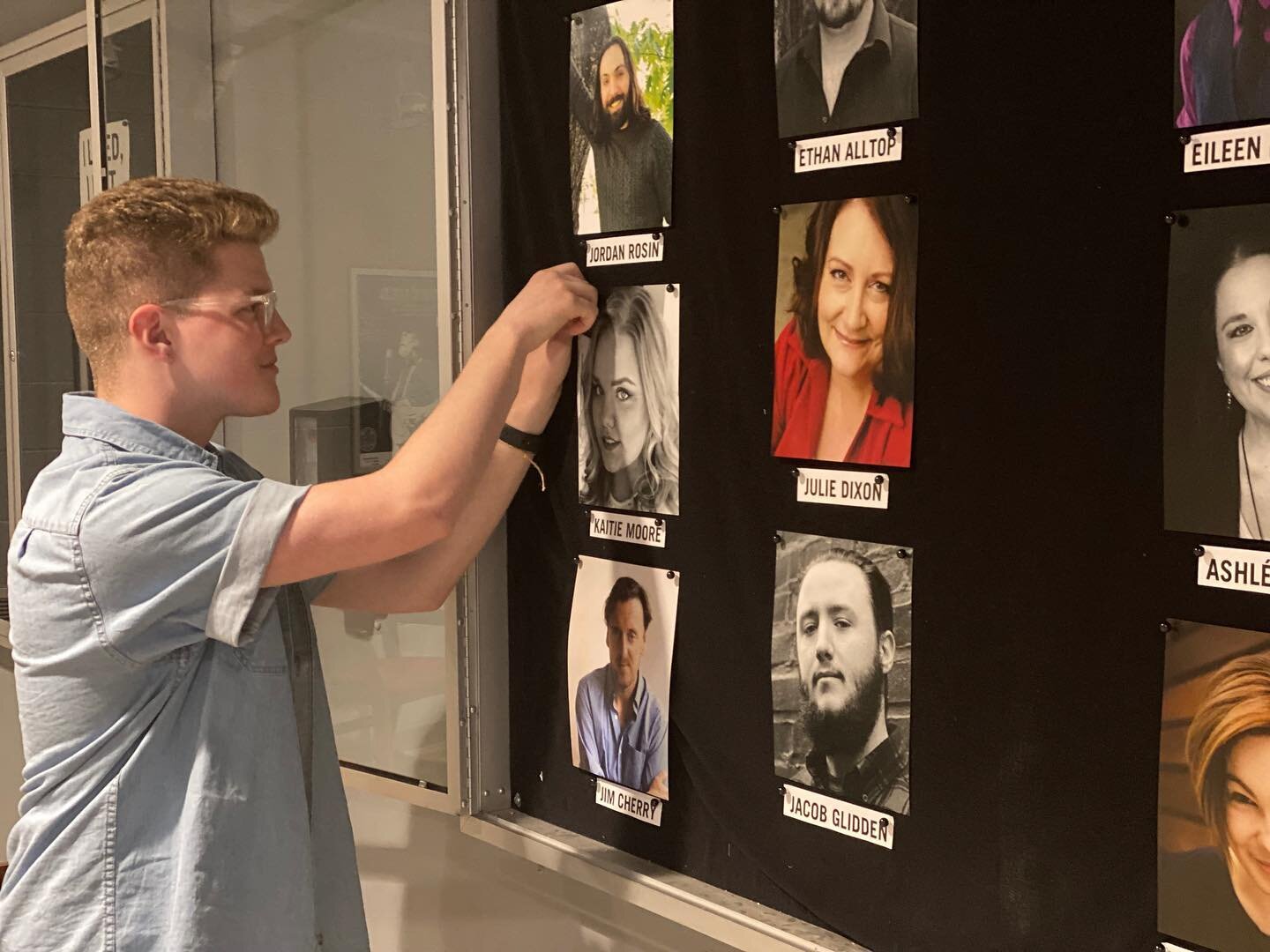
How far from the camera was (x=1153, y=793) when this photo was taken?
1.15m

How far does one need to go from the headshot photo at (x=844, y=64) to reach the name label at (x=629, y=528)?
0.52 meters

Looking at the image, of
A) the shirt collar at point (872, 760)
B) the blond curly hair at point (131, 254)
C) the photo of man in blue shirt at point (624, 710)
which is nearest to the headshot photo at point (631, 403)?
the photo of man in blue shirt at point (624, 710)

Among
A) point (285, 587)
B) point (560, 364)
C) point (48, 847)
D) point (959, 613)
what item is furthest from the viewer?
point (560, 364)

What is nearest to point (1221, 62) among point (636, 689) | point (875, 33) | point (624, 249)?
point (875, 33)

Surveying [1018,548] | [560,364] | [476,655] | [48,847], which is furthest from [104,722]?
[1018,548]

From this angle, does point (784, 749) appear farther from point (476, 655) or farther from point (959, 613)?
point (476, 655)

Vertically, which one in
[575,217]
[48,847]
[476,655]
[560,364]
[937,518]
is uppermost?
[575,217]

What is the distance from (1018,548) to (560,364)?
697mm

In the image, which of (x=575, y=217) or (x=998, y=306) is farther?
(x=575, y=217)

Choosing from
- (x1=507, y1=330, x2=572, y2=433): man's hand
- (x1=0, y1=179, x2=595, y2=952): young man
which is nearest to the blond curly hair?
(x1=0, y1=179, x2=595, y2=952): young man

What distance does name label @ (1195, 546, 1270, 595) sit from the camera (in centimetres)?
107

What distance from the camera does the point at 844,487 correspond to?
4.56ft

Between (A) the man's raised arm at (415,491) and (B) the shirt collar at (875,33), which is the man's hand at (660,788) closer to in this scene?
(A) the man's raised arm at (415,491)

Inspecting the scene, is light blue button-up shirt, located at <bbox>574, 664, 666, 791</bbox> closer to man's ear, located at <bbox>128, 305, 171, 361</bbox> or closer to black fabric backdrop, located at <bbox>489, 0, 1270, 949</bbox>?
black fabric backdrop, located at <bbox>489, 0, 1270, 949</bbox>
